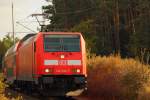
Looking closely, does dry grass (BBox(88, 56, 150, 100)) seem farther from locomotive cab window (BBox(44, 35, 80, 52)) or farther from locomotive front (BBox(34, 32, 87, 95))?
locomotive cab window (BBox(44, 35, 80, 52))

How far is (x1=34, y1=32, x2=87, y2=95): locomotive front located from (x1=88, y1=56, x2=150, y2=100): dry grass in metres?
1.42

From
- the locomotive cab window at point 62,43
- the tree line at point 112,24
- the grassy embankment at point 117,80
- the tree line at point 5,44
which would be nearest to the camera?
the grassy embankment at point 117,80

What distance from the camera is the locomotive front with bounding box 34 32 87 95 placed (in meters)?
25.5

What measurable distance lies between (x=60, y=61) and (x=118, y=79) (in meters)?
2.77

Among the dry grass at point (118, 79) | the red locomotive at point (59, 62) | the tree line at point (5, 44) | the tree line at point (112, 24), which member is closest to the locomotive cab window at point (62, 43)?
the red locomotive at point (59, 62)

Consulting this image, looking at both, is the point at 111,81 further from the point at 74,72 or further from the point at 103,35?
the point at 103,35

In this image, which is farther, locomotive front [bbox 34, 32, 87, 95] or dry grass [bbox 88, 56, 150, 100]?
locomotive front [bbox 34, 32, 87, 95]

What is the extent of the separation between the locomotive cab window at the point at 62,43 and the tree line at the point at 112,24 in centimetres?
2374

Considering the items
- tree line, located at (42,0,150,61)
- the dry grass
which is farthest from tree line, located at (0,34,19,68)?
the dry grass

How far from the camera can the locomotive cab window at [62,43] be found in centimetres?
2617

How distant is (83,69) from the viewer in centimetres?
2578

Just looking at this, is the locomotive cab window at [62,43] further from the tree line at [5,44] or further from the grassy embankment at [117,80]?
the tree line at [5,44]

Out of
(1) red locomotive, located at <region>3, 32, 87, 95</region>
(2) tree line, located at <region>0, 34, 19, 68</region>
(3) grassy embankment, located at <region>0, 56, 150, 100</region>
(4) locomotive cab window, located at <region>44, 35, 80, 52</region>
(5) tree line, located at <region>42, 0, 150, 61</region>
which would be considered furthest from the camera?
(2) tree line, located at <region>0, 34, 19, 68</region>

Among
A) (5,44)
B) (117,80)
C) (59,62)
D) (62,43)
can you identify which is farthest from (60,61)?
(5,44)
